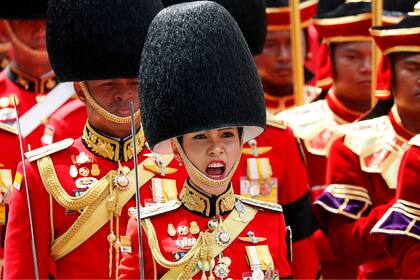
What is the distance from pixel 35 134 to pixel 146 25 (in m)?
1.35

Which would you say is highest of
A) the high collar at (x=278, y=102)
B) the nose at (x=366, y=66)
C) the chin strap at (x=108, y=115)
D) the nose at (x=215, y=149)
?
the nose at (x=215, y=149)

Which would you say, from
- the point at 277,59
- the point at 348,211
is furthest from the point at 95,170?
the point at 277,59

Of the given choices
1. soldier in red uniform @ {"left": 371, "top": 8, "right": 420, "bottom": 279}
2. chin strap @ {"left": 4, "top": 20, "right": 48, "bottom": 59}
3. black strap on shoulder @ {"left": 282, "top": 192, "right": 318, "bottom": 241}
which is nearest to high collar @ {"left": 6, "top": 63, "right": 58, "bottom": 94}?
chin strap @ {"left": 4, "top": 20, "right": 48, "bottom": 59}

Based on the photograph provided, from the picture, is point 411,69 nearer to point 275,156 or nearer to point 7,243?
point 275,156

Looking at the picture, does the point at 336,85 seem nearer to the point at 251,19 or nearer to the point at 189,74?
the point at 251,19

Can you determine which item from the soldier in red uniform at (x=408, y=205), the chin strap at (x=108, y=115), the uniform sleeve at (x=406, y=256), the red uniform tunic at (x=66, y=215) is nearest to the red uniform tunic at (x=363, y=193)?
the soldier in red uniform at (x=408, y=205)

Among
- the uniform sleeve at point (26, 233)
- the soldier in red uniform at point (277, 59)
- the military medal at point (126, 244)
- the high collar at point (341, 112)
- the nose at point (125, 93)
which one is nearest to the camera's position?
the military medal at point (126, 244)

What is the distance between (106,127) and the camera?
6.00 metres

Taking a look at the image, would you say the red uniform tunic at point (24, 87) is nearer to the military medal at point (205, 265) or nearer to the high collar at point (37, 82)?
the high collar at point (37, 82)

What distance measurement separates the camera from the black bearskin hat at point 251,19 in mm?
7164

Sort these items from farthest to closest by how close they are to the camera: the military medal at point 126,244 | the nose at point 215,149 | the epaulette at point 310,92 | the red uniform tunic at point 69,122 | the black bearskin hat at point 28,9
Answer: the epaulette at point 310,92 < the black bearskin hat at point 28,9 < the red uniform tunic at point 69,122 < the military medal at point 126,244 < the nose at point 215,149

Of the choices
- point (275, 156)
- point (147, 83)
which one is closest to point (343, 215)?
point (275, 156)

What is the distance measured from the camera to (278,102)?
9031 mm

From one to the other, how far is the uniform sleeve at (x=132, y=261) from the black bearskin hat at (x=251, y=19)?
200cm
